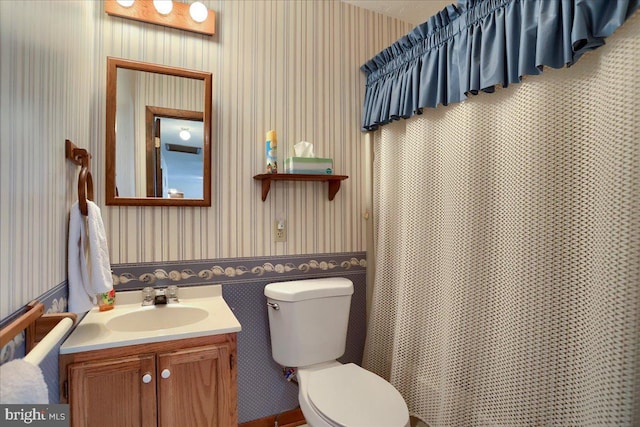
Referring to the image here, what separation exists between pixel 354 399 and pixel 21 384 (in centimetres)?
113

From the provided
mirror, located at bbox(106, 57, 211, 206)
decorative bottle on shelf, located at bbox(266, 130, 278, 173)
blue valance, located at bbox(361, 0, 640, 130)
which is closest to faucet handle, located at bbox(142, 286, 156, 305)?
mirror, located at bbox(106, 57, 211, 206)

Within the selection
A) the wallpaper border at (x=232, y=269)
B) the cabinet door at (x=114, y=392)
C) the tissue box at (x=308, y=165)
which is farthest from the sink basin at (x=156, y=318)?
the tissue box at (x=308, y=165)

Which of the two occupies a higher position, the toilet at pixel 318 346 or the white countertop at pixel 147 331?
the white countertop at pixel 147 331

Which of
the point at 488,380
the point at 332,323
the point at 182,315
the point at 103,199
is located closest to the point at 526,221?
the point at 488,380

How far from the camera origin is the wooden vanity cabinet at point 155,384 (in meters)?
1.08

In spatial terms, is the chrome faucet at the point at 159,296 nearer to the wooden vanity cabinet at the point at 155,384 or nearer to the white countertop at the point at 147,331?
the white countertop at the point at 147,331

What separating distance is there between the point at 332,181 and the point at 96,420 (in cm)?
150

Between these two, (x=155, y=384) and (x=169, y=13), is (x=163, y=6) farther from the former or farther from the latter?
(x=155, y=384)

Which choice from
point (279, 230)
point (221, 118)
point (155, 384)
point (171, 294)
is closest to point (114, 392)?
point (155, 384)

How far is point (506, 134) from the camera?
1.28 m

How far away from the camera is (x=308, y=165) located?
181cm

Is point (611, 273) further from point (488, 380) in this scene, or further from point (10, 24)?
point (10, 24)

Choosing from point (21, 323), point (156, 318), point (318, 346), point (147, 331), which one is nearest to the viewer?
point (21, 323)

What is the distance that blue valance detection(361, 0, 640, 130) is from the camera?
3.27 ft
